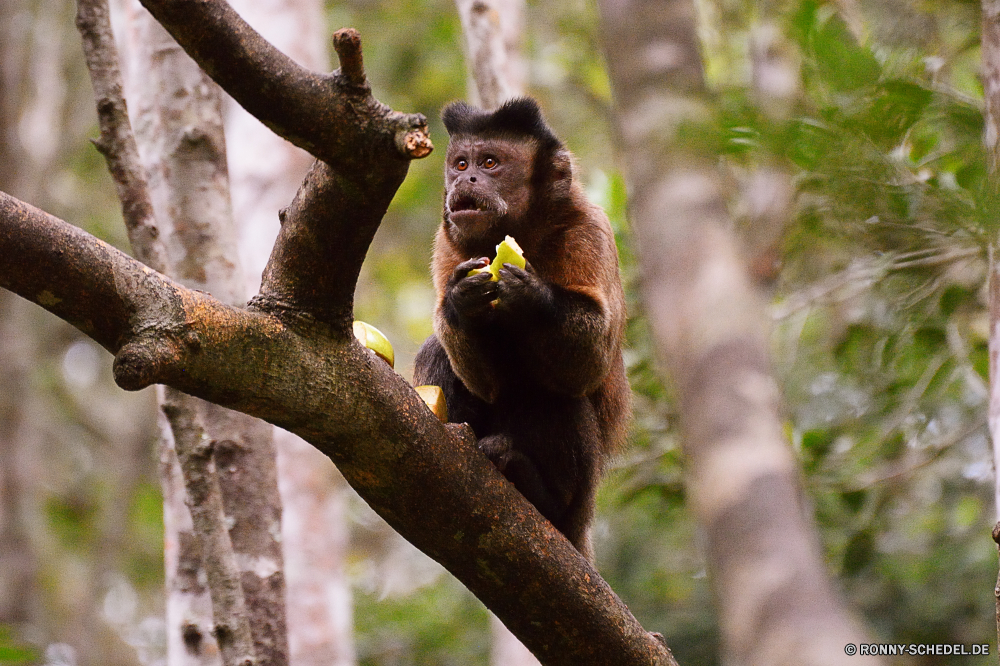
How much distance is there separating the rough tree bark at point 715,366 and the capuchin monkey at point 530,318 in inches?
16.3

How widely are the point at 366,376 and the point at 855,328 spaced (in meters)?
3.90

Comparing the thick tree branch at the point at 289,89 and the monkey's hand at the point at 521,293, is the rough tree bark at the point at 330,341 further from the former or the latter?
the monkey's hand at the point at 521,293

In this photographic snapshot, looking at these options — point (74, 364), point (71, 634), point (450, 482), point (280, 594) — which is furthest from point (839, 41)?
point (74, 364)

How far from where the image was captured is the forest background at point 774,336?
2312 mm

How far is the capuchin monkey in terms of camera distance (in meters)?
3.79

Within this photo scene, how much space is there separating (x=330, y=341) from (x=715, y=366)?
1113 millimetres

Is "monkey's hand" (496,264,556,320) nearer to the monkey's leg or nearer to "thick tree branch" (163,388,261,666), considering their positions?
the monkey's leg

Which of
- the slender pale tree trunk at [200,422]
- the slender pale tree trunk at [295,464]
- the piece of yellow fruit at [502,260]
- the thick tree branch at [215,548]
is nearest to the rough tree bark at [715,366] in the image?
the piece of yellow fruit at [502,260]

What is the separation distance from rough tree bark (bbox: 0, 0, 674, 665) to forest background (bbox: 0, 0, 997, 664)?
30.0 inches

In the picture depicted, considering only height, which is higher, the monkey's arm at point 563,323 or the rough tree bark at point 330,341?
the monkey's arm at point 563,323

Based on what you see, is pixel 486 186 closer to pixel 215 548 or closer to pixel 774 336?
pixel 215 548

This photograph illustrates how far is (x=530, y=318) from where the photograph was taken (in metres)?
3.75

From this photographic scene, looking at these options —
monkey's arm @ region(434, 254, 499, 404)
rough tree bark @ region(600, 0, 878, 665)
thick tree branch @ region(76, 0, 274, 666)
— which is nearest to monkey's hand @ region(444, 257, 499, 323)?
monkey's arm @ region(434, 254, 499, 404)

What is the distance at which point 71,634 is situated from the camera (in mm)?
12312
